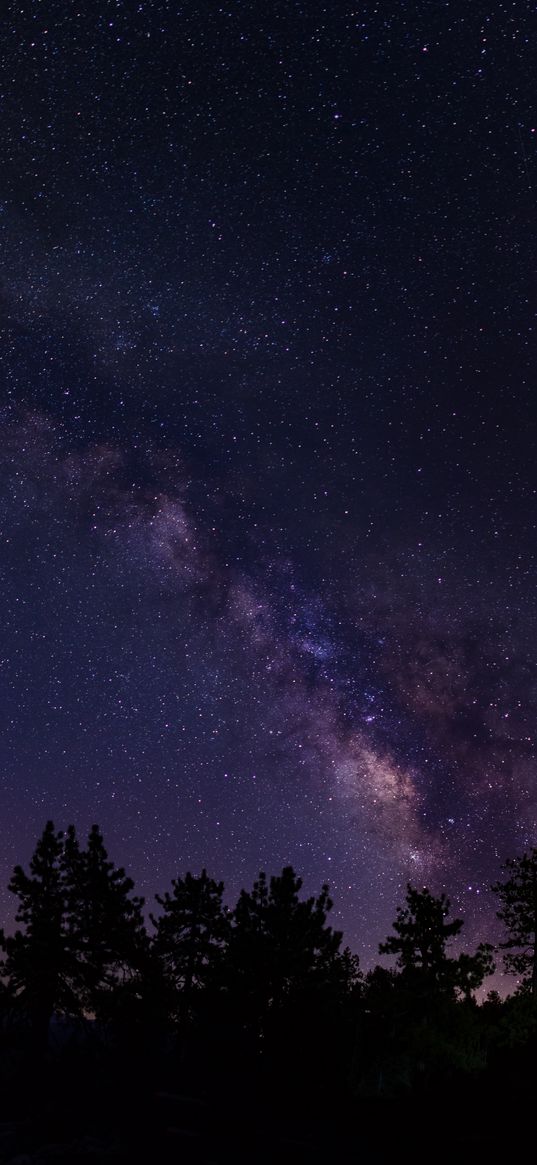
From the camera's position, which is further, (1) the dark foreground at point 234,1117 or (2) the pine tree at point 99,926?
(2) the pine tree at point 99,926

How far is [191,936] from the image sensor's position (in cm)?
3516

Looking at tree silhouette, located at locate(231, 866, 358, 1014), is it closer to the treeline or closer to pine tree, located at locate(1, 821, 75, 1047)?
the treeline

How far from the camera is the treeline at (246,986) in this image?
90.3 ft

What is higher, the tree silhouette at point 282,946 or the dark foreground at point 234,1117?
the tree silhouette at point 282,946

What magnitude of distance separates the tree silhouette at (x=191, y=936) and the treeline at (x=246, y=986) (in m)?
0.06

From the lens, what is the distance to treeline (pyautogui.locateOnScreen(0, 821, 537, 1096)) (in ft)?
90.3

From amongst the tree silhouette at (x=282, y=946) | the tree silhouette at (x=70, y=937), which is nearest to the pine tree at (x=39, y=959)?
the tree silhouette at (x=70, y=937)

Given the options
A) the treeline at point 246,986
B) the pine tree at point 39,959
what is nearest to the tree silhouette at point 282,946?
the treeline at point 246,986

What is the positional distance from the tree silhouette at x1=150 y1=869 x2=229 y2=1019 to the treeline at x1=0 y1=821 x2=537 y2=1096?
0.20ft

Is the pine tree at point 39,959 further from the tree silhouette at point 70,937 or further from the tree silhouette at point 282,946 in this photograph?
the tree silhouette at point 282,946

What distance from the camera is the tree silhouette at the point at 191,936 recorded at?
111 feet

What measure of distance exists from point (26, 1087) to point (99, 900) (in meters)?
6.27

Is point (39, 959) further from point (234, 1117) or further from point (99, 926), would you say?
point (234, 1117)

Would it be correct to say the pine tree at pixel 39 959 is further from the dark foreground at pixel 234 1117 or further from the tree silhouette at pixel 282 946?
the tree silhouette at pixel 282 946
